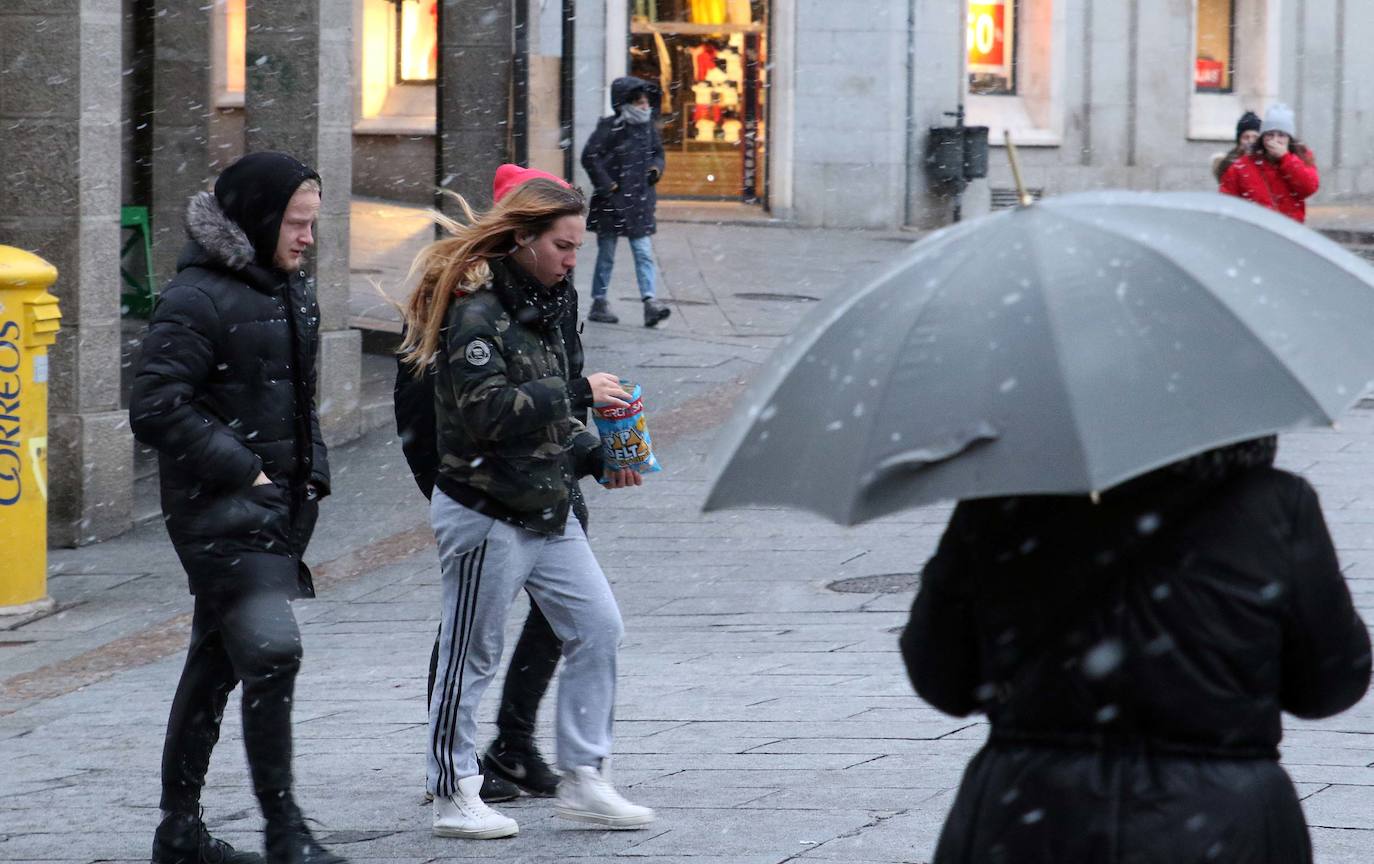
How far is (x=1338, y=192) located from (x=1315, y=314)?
28345mm

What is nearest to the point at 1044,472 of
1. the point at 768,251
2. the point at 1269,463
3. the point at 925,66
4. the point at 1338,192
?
the point at 1269,463

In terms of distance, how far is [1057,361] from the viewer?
2617 mm

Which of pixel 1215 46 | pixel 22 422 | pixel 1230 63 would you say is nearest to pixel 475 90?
pixel 22 422

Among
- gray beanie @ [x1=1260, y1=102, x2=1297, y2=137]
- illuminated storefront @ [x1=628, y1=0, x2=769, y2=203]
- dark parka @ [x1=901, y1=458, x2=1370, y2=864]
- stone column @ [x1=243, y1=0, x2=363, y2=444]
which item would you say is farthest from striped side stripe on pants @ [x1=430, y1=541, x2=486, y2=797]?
illuminated storefront @ [x1=628, y1=0, x2=769, y2=203]

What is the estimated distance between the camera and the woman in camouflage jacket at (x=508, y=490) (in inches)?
203

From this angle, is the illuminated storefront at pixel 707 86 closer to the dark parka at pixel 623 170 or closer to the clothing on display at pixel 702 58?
the clothing on display at pixel 702 58

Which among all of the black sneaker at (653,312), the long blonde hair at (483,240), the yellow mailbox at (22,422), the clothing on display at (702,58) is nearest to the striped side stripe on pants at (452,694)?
the long blonde hair at (483,240)

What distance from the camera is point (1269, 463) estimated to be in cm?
276

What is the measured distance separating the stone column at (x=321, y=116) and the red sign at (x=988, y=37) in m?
17.1

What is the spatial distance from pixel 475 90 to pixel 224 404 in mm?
10601

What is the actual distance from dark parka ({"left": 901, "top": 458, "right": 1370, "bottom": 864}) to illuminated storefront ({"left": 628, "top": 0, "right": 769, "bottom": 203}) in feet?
81.6

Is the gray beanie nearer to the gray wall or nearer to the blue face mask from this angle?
the blue face mask

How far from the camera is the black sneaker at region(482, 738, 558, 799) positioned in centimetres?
575

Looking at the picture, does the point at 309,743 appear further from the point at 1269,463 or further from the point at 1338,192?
the point at 1338,192
